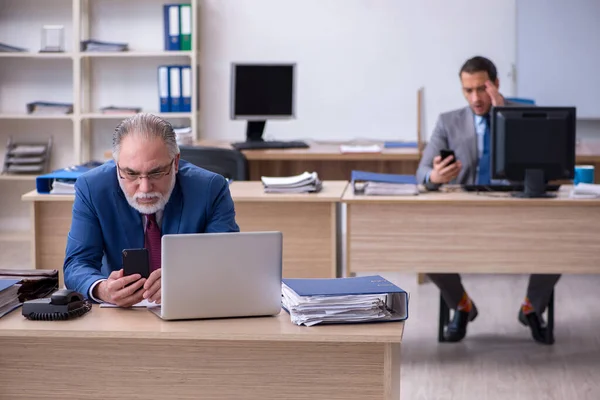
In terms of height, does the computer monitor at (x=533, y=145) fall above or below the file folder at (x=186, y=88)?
below

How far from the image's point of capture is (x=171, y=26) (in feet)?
22.0

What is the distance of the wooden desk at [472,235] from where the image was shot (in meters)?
3.98

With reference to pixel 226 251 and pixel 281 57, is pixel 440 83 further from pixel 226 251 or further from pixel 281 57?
pixel 226 251

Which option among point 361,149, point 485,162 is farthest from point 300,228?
Answer: point 361,149

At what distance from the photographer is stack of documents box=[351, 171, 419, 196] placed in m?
4.07

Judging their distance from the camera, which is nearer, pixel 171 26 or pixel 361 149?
pixel 361 149

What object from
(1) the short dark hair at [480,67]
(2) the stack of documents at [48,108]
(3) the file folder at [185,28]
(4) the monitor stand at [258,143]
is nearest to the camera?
(1) the short dark hair at [480,67]

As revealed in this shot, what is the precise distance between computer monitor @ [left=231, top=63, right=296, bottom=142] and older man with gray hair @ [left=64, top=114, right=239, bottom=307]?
3.29 metres

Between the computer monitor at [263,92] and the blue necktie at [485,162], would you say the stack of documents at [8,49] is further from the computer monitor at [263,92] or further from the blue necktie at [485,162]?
the blue necktie at [485,162]

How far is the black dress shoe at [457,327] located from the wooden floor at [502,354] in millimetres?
45

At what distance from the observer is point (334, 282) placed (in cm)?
238

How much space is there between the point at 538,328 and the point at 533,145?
0.93 metres

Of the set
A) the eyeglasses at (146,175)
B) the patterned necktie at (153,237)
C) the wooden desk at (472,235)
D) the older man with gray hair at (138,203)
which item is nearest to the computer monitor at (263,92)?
the wooden desk at (472,235)

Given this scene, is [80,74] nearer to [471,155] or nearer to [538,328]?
[471,155]
